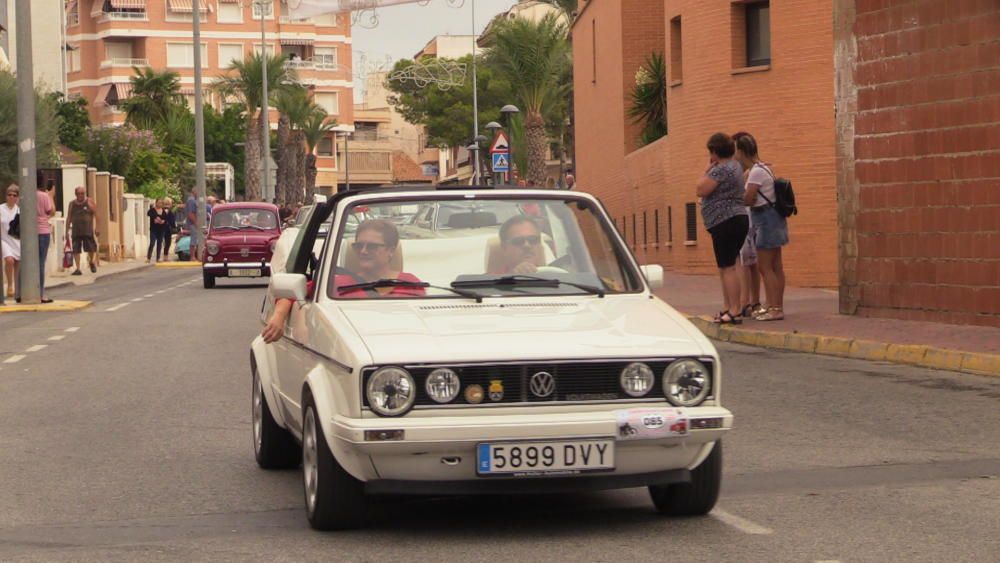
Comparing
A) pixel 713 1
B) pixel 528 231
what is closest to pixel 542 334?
pixel 528 231

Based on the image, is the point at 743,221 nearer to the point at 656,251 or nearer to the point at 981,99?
the point at 981,99

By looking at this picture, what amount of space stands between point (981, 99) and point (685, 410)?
35.7 feet

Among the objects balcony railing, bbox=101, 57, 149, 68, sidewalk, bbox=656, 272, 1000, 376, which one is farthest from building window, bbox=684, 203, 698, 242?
balcony railing, bbox=101, 57, 149, 68

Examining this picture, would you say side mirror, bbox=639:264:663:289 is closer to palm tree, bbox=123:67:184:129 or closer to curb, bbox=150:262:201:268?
curb, bbox=150:262:201:268

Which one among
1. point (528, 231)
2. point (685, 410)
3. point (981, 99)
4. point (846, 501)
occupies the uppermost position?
point (981, 99)

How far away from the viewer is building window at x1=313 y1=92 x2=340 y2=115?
126 m

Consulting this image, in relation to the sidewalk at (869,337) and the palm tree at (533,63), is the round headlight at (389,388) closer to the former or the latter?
the sidewalk at (869,337)

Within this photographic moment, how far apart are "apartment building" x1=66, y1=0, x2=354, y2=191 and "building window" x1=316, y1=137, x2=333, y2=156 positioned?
10.0 metres

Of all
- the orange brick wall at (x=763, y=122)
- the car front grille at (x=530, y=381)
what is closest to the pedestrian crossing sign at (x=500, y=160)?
the orange brick wall at (x=763, y=122)

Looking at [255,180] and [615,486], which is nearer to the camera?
[615,486]

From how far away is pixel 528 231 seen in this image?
8.12 m

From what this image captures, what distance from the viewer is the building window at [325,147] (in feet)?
440

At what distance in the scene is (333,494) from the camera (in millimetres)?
7117

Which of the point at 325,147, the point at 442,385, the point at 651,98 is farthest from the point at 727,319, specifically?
the point at 325,147
